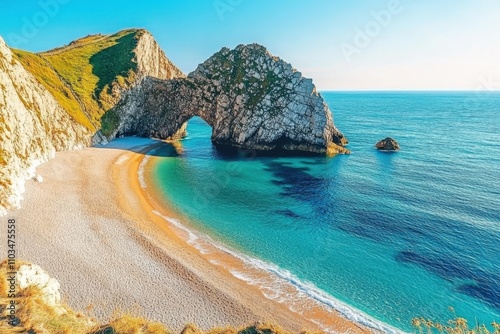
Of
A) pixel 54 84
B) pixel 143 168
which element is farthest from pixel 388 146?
pixel 54 84

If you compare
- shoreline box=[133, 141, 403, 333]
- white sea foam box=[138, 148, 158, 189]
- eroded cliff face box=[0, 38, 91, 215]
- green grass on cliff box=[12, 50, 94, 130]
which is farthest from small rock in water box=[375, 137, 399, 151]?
green grass on cliff box=[12, 50, 94, 130]

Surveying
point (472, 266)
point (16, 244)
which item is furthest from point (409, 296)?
point (16, 244)

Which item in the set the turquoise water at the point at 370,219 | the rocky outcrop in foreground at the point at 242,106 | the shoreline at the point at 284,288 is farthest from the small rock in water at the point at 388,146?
the shoreline at the point at 284,288

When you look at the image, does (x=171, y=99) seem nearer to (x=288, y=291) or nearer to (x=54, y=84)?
(x=54, y=84)

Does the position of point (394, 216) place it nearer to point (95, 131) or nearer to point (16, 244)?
point (16, 244)

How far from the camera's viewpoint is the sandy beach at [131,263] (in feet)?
69.9

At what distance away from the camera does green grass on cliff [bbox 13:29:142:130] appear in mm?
69438

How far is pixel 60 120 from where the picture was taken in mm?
61312

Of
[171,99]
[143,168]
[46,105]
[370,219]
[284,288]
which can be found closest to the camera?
[284,288]

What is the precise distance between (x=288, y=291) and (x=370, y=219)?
60.6ft

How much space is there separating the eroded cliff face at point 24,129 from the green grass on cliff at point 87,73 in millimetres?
5116

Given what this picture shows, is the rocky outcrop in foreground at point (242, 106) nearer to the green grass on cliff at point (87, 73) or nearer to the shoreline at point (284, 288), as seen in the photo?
the green grass on cliff at point (87, 73)

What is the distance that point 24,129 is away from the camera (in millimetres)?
45312

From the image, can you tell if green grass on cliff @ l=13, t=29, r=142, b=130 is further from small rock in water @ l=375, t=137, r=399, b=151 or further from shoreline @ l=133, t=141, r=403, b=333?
small rock in water @ l=375, t=137, r=399, b=151
